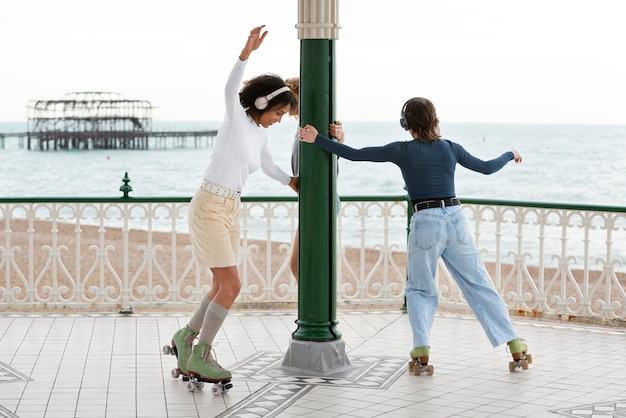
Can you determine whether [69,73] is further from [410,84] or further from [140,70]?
[410,84]

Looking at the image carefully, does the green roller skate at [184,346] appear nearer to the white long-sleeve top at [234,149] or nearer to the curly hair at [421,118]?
the white long-sleeve top at [234,149]

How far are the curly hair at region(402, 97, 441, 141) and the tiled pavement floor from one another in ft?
4.78

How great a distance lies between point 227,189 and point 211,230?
0.81 ft

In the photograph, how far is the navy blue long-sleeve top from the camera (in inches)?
241

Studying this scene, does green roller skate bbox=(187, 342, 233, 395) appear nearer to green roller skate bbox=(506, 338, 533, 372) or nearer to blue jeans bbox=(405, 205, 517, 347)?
blue jeans bbox=(405, 205, 517, 347)

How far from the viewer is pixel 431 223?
6.24 m

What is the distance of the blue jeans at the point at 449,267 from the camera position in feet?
20.6

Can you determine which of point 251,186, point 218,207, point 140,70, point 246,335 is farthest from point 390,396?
point 140,70

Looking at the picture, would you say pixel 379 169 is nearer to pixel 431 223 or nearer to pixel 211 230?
pixel 431 223

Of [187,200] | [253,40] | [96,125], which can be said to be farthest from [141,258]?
[96,125]

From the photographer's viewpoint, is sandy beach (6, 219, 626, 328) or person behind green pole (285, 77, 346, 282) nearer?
person behind green pole (285, 77, 346, 282)

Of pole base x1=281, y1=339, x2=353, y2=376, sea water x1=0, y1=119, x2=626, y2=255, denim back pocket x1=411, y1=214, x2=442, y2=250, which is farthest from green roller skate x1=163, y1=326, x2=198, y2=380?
sea water x1=0, y1=119, x2=626, y2=255

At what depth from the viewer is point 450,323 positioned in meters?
8.08

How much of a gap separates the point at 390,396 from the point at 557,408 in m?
0.90
